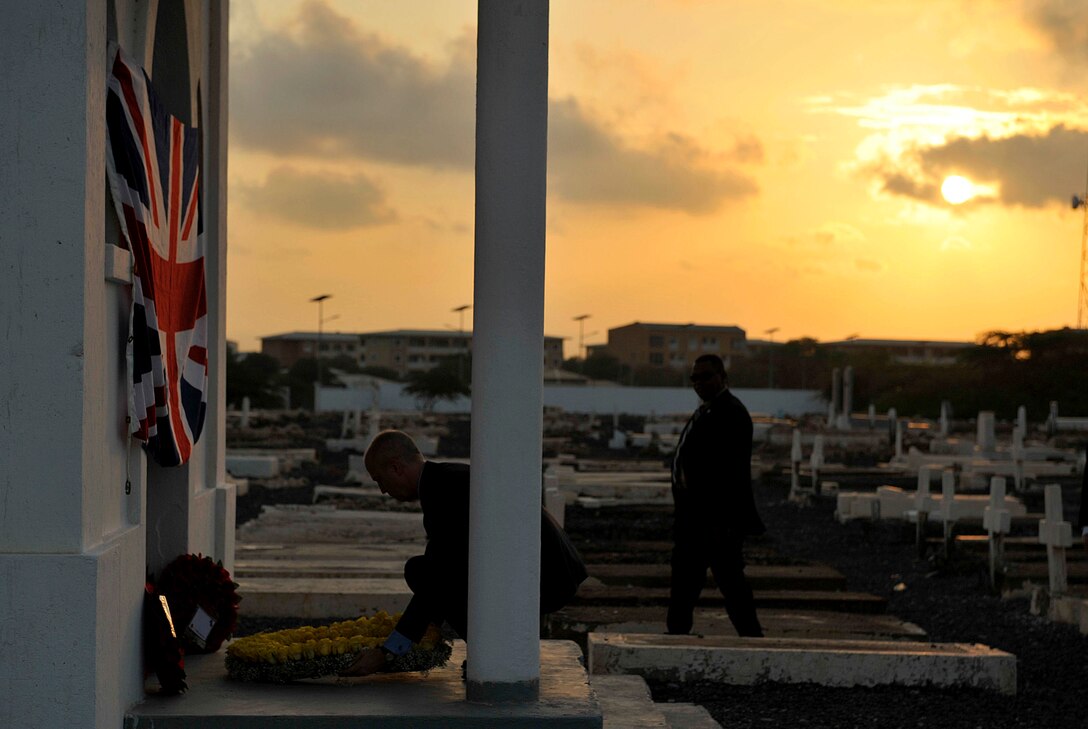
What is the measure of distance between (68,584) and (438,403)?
7075cm

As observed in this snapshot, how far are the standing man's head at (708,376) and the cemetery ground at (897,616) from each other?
5.33ft

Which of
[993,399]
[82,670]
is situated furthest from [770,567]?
[993,399]

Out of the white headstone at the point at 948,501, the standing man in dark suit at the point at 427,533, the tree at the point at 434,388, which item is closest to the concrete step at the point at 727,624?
the standing man in dark suit at the point at 427,533

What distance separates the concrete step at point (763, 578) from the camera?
37.8ft

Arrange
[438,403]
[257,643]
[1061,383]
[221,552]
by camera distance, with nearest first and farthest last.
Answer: [257,643] < [221,552] < [1061,383] < [438,403]

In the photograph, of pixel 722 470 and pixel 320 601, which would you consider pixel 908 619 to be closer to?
pixel 722 470

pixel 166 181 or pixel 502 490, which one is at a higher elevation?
pixel 166 181

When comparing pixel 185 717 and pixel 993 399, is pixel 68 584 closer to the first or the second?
pixel 185 717

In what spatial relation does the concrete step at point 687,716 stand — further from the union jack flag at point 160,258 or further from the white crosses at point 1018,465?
the white crosses at point 1018,465

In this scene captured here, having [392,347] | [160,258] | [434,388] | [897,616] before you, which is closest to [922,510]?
[897,616]

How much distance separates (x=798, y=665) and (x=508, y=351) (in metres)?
3.41

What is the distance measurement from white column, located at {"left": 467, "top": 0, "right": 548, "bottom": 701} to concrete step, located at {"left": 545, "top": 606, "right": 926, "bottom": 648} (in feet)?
14.5

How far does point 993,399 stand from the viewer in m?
65.1

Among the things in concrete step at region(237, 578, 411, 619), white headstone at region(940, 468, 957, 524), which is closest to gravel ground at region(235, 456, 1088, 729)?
concrete step at region(237, 578, 411, 619)
